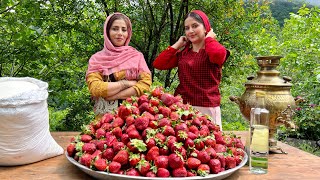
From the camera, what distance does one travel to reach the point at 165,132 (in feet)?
4.60

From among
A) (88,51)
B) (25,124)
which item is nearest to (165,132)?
(25,124)

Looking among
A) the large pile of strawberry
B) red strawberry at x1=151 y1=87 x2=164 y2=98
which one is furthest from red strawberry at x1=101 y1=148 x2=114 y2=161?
red strawberry at x1=151 y1=87 x2=164 y2=98

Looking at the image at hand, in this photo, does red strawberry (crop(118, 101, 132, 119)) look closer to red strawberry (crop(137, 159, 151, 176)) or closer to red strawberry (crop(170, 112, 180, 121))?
red strawberry (crop(170, 112, 180, 121))

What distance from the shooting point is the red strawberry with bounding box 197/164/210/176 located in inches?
50.4

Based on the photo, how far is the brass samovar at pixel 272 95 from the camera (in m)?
1.81

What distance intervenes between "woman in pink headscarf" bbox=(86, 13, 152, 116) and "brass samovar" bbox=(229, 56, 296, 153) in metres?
0.63

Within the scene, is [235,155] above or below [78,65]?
below

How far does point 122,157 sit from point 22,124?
1.74ft

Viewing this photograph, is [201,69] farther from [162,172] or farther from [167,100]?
[162,172]

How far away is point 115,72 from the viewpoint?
2.14 metres

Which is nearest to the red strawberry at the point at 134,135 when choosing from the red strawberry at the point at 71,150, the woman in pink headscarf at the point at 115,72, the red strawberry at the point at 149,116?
the red strawberry at the point at 149,116

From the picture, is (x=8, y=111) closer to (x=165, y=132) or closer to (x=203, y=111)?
(x=165, y=132)

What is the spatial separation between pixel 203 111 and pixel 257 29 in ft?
5.79

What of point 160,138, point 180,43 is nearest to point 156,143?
point 160,138
